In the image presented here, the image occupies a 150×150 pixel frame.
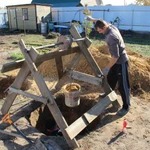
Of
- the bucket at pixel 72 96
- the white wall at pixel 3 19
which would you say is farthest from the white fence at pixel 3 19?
the bucket at pixel 72 96

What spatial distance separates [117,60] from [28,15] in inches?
822

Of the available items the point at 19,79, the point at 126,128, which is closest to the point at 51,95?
the point at 19,79

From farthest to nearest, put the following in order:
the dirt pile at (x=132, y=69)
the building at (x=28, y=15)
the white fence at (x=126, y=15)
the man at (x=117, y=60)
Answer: the building at (x=28, y=15), the white fence at (x=126, y=15), the dirt pile at (x=132, y=69), the man at (x=117, y=60)

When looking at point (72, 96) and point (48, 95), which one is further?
point (72, 96)

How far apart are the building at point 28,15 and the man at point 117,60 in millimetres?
19838

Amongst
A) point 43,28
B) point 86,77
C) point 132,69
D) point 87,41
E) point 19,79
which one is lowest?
point 43,28

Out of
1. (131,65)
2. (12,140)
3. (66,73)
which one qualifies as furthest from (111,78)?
(12,140)

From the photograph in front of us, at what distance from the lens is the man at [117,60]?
3879 millimetres

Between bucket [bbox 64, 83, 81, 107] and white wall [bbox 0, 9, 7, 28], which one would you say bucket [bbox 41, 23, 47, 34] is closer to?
white wall [bbox 0, 9, 7, 28]

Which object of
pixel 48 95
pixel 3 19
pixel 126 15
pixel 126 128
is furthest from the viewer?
pixel 3 19

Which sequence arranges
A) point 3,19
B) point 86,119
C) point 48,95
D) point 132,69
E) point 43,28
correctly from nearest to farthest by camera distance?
point 48,95
point 86,119
point 132,69
point 43,28
point 3,19

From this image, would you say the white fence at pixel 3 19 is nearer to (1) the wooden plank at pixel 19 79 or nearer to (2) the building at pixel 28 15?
(2) the building at pixel 28 15

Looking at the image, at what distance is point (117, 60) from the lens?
13.7ft

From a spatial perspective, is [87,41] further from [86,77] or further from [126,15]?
[126,15]
